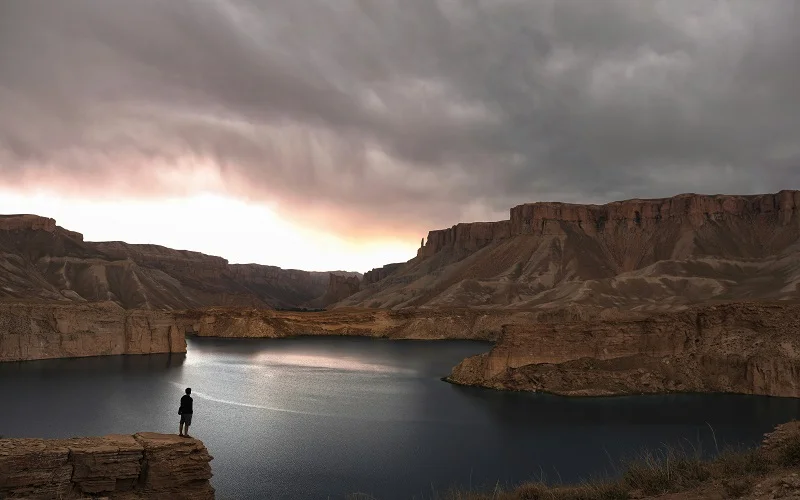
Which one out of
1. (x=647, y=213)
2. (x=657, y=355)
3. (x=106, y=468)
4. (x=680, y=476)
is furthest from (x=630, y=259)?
(x=106, y=468)

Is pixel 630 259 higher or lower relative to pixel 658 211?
lower

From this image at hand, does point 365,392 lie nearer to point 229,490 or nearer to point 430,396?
point 430,396

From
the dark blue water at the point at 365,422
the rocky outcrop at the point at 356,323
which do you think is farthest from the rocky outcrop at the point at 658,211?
the dark blue water at the point at 365,422

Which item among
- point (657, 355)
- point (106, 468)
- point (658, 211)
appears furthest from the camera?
point (658, 211)

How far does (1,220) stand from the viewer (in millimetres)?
166500

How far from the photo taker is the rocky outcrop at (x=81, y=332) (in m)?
62.5

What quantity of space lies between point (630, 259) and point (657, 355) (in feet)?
425

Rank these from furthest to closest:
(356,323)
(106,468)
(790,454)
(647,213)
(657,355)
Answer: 1. (647,213)
2. (356,323)
3. (657,355)
4. (106,468)
5. (790,454)

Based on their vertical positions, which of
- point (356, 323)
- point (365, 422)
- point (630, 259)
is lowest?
point (365, 422)

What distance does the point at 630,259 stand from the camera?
170 metres

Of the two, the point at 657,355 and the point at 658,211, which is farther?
the point at 658,211

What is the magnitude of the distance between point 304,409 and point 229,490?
59.1ft

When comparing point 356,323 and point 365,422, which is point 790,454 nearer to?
point 365,422

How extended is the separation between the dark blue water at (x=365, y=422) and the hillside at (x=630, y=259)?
7264 cm
